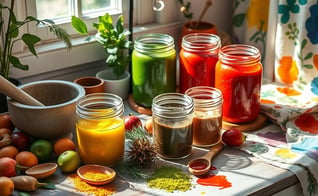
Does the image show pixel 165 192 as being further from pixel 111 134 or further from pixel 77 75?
pixel 77 75

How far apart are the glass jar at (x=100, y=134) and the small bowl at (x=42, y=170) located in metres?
0.08

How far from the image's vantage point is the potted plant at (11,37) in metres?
1.44

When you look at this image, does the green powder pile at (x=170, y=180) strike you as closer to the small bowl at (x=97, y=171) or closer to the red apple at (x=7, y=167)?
the small bowl at (x=97, y=171)

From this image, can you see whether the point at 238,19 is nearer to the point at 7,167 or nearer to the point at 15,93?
the point at 15,93

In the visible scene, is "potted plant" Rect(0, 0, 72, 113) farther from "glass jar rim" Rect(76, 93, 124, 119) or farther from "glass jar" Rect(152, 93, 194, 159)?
"glass jar" Rect(152, 93, 194, 159)

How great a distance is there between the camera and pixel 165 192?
1.23m

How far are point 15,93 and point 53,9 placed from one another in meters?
0.39

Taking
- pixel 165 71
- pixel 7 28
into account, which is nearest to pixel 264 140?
pixel 165 71

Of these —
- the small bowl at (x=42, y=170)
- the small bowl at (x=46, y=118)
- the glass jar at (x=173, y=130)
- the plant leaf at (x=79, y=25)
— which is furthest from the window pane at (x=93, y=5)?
the small bowl at (x=42, y=170)

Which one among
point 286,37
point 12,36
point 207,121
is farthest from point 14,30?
point 286,37

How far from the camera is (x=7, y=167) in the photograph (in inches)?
48.5

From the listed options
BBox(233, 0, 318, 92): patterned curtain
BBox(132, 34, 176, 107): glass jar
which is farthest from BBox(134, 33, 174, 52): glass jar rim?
BBox(233, 0, 318, 92): patterned curtain

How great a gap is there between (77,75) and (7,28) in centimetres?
28

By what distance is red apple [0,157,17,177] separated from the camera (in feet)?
4.03
